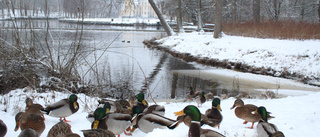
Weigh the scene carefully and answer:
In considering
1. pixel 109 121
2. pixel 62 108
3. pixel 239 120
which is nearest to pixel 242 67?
pixel 239 120

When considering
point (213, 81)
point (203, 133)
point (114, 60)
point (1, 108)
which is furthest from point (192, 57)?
point (203, 133)

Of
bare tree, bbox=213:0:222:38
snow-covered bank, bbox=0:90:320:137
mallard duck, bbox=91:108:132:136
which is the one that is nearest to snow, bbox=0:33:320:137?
snow-covered bank, bbox=0:90:320:137

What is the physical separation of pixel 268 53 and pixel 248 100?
7.93 m

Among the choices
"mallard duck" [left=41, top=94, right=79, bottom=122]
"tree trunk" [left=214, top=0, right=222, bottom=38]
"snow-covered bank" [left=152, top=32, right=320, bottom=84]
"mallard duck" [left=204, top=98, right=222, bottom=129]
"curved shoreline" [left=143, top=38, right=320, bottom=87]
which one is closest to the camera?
"mallard duck" [left=204, top=98, right=222, bottom=129]

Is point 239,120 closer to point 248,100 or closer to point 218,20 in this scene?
point 248,100

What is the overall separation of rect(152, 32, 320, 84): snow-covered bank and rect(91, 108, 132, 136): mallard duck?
31.1 feet

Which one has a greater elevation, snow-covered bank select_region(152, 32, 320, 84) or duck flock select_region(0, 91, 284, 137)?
snow-covered bank select_region(152, 32, 320, 84)

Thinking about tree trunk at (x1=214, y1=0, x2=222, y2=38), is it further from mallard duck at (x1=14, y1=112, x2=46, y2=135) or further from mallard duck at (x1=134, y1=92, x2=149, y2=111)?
mallard duck at (x1=14, y1=112, x2=46, y2=135)

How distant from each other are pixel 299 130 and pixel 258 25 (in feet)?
51.5

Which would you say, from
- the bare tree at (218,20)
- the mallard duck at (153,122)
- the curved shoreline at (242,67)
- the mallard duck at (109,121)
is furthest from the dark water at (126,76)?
the bare tree at (218,20)

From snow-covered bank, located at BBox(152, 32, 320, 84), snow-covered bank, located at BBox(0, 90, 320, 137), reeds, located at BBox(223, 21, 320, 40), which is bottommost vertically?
snow-covered bank, located at BBox(0, 90, 320, 137)

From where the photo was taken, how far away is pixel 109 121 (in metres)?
3.87

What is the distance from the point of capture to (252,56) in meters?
14.5

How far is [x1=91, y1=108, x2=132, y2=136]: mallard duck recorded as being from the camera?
149 inches
